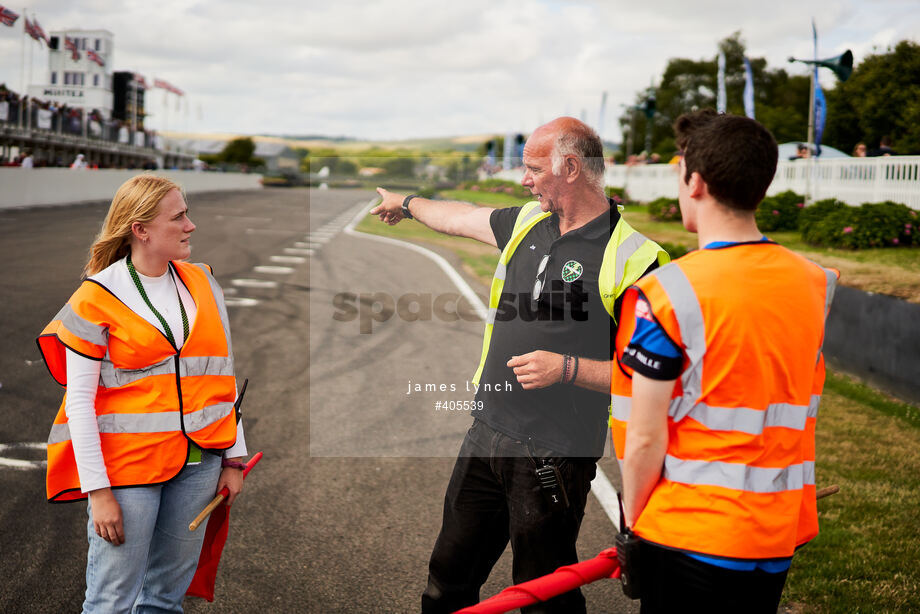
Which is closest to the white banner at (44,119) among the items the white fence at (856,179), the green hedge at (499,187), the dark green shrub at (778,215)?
the white fence at (856,179)

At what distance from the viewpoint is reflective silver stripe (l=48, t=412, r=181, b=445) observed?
2979mm

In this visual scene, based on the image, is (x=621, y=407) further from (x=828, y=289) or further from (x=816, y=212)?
(x=816, y=212)

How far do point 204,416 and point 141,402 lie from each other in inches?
9.7

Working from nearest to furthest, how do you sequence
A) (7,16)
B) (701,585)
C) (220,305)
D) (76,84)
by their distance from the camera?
(701,585) → (220,305) → (7,16) → (76,84)

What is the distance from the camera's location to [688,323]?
2156mm

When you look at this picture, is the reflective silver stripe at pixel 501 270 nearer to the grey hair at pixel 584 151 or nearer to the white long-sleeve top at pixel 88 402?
the grey hair at pixel 584 151

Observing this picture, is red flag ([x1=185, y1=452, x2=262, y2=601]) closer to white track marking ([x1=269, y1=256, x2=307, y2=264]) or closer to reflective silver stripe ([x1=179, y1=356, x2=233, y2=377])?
reflective silver stripe ([x1=179, y1=356, x2=233, y2=377])

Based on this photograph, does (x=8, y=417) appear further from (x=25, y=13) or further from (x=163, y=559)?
(x=25, y=13)

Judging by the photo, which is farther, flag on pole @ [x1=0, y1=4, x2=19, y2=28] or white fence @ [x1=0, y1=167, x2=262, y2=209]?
flag on pole @ [x1=0, y1=4, x2=19, y2=28]

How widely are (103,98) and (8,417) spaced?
4375 inches

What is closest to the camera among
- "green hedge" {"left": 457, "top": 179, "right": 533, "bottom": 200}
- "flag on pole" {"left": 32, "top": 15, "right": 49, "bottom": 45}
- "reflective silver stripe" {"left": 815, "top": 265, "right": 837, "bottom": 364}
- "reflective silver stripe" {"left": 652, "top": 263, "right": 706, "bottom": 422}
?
"reflective silver stripe" {"left": 652, "top": 263, "right": 706, "bottom": 422}

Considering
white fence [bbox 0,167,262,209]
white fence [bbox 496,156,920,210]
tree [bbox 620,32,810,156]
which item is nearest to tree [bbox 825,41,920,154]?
tree [bbox 620,32,810,156]

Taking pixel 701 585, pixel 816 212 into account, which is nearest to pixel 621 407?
pixel 701 585

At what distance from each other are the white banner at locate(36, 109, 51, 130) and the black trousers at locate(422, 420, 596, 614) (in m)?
46.9
